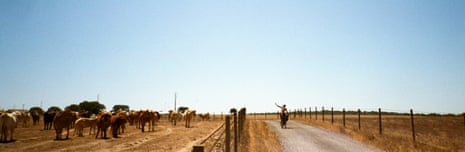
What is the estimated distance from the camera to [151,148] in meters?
Answer: 15.5

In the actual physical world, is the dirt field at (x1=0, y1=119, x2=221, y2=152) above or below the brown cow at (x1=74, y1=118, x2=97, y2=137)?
below

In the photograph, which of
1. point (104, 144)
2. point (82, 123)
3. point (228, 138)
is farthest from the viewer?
point (82, 123)

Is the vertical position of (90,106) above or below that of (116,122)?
below

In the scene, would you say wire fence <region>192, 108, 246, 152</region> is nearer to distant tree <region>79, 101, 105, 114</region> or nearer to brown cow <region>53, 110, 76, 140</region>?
brown cow <region>53, 110, 76, 140</region>

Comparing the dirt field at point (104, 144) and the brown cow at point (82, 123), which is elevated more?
the brown cow at point (82, 123)

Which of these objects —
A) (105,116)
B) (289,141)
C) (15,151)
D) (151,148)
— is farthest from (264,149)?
(105,116)

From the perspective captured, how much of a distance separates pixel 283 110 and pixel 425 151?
11.4 meters

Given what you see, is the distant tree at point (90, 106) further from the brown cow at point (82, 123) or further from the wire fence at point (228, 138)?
the wire fence at point (228, 138)

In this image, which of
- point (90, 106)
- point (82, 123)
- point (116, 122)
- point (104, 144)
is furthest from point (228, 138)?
point (90, 106)

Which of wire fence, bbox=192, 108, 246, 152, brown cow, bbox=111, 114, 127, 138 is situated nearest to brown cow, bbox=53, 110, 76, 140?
brown cow, bbox=111, 114, 127, 138

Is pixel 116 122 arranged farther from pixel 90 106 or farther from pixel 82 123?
pixel 90 106

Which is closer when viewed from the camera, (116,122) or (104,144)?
(104,144)

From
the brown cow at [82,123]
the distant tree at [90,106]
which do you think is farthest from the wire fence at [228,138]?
the distant tree at [90,106]

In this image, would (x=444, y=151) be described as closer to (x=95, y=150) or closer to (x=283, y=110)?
(x=283, y=110)
